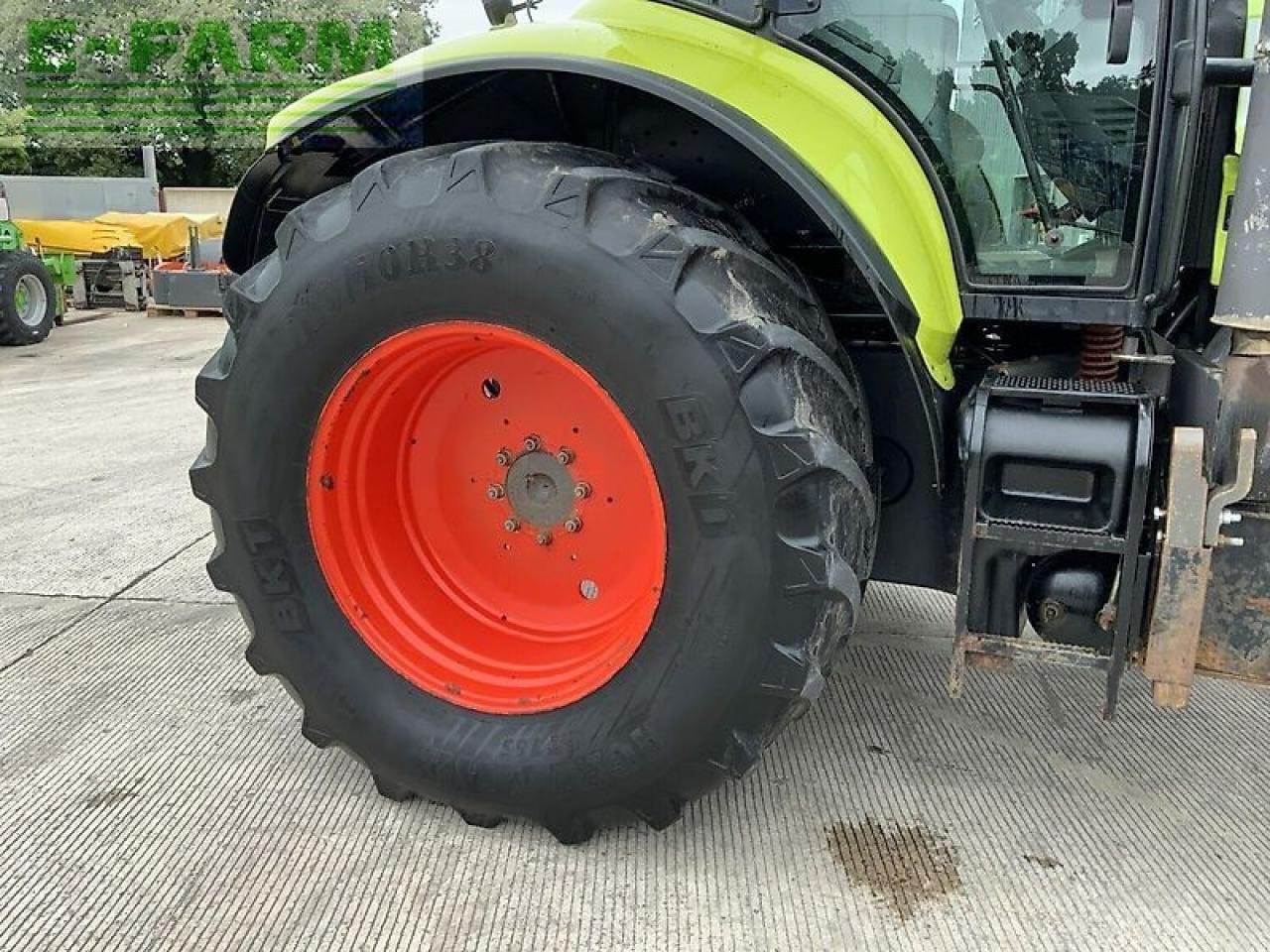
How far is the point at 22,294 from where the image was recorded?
11141 millimetres

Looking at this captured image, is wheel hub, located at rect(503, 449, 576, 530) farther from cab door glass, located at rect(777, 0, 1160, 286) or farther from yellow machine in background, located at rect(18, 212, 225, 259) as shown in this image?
yellow machine in background, located at rect(18, 212, 225, 259)

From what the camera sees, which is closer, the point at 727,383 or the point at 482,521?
the point at 727,383

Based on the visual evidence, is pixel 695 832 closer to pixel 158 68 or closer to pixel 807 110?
pixel 807 110

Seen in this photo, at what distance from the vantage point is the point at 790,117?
193cm

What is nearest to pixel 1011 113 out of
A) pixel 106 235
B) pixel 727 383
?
pixel 727 383

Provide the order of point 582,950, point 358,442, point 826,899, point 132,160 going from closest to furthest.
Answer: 1. point 582,950
2. point 826,899
3. point 358,442
4. point 132,160

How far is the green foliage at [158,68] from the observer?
2369cm

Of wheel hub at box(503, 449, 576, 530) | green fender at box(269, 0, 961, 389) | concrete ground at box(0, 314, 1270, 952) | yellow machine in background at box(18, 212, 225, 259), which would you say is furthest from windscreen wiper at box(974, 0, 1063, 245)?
yellow machine in background at box(18, 212, 225, 259)

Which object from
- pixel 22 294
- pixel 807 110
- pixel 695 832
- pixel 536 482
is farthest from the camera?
pixel 22 294

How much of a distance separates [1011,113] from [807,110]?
1.30 ft

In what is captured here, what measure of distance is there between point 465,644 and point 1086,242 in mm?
1462

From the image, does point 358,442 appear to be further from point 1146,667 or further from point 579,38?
point 1146,667

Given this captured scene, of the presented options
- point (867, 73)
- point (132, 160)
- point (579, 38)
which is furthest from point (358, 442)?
point (132, 160)

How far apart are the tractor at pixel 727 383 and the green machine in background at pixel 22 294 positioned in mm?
9973
